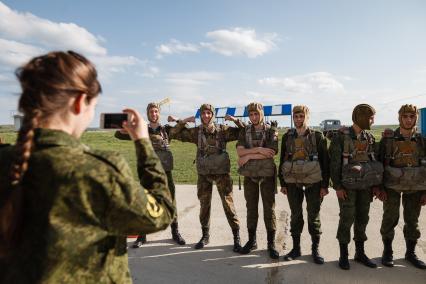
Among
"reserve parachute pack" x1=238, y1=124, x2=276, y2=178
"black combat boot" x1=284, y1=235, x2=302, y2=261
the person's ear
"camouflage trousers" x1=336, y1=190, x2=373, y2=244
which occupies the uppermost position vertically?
the person's ear

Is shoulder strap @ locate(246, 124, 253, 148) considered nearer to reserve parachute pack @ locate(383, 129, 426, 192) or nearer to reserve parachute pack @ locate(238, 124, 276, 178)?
reserve parachute pack @ locate(238, 124, 276, 178)

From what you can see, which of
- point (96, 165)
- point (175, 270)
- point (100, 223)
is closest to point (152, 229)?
point (100, 223)

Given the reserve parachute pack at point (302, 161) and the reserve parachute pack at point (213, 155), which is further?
the reserve parachute pack at point (213, 155)

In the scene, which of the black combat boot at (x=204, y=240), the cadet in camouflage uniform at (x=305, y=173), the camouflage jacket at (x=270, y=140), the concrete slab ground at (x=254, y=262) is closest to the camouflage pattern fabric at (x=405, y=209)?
the concrete slab ground at (x=254, y=262)

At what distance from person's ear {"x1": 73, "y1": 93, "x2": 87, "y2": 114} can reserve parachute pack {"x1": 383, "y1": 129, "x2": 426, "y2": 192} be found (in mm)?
4145

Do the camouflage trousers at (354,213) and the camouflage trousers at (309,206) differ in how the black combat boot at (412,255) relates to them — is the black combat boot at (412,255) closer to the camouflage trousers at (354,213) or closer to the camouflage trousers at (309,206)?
the camouflage trousers at (354,213)

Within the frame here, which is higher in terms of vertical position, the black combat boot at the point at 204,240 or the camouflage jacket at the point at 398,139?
the camouflage jacket at the point at 398,139

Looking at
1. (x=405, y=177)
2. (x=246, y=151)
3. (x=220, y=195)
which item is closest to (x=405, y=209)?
(x=405, y=177)

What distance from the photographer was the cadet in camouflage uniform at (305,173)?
4.57 meters

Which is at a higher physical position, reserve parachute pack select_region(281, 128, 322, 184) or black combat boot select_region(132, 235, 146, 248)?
reserve parachute pack select_region(281, 128, 322, 184)

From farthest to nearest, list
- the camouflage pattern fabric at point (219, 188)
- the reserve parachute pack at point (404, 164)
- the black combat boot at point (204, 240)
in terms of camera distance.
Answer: the camouflage pattern fabric at point (219, 188), the black combat boot at point (204, 240), the reserve parachute pack at point (404, 164)

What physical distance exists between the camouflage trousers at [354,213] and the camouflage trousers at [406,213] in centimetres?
31

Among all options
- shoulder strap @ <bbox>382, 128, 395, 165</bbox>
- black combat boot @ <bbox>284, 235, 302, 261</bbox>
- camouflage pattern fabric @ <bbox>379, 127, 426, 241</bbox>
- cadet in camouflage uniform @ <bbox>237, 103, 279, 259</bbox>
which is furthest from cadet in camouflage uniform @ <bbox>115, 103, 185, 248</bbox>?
shoulder strap @ <bbox>382, 128, 395, 165</bbox>

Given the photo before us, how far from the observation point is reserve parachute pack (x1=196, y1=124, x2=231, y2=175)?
5168 mm
